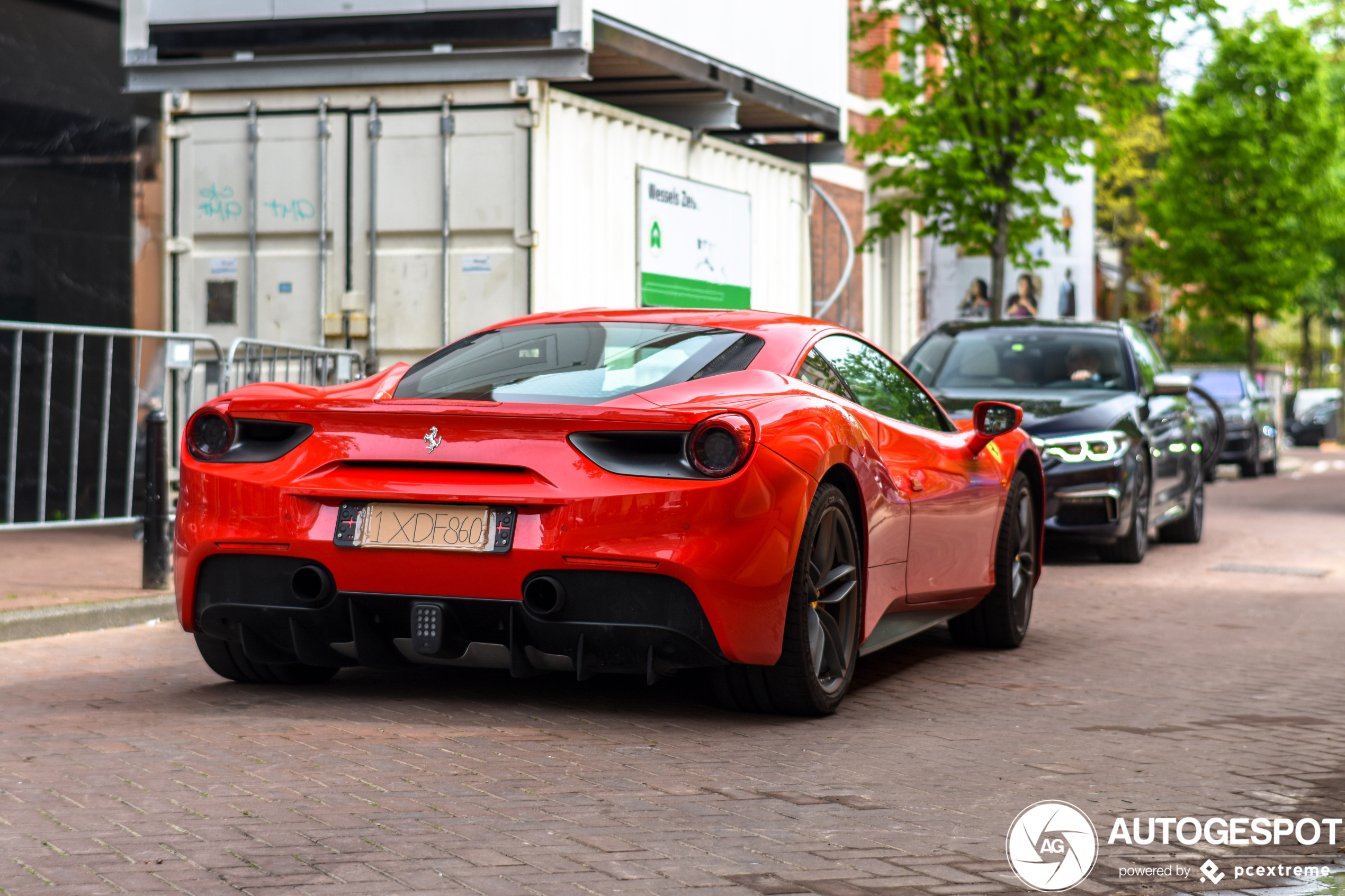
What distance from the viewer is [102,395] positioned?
1240 cm

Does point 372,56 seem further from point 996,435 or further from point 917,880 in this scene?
point 917,880

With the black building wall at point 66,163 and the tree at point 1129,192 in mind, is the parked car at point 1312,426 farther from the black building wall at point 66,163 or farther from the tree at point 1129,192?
the black building wall at point 66,163

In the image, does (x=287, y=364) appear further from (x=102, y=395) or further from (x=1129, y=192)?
(x=1129, y=192)

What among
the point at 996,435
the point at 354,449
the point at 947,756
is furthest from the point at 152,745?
the point at 996,435

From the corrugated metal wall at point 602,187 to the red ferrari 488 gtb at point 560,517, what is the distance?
19.1 feet

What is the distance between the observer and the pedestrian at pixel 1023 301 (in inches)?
896

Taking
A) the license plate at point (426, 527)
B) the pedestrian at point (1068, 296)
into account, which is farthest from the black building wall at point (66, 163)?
the pedestrian at point (1068, 296)

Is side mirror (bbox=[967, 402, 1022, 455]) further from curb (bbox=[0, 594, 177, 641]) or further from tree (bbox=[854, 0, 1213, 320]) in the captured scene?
tree (bbox=[854, 0, 1213, 320])

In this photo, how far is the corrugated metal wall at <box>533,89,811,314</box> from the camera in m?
11.8

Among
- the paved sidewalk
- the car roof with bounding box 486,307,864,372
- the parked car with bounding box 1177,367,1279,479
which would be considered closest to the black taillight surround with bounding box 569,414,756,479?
the car roof with bounding box 486,307,864,372

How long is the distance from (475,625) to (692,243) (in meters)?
8.85

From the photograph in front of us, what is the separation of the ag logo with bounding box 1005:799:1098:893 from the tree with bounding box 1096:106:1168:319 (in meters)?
34.5

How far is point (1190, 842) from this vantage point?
423cm

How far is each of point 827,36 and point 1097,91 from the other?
4.93 metres
